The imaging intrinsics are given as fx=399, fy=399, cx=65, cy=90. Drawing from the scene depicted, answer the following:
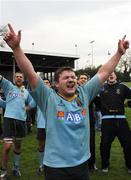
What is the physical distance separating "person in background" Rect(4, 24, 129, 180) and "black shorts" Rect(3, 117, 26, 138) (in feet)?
11.4

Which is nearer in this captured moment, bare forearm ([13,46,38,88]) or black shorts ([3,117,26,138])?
bare forearm ([13,46,38,88])

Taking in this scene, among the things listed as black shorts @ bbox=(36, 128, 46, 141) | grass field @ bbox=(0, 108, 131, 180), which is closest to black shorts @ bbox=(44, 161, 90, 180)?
grass field @ bbox=(0, 108, 131, 180)

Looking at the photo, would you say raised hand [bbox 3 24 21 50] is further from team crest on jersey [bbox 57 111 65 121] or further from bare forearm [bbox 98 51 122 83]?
bare forearm [bbox 98 51 122 83]

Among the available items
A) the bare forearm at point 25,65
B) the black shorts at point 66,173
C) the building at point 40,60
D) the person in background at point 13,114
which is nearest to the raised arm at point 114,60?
the bare forearm at point 25,65

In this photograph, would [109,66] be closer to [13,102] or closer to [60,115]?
[60,115]

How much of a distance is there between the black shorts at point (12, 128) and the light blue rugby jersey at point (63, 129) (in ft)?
11.4

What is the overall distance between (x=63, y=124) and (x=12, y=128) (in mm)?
3707

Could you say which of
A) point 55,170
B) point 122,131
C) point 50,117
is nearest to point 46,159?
point 55,170

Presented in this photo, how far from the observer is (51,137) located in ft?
13.6

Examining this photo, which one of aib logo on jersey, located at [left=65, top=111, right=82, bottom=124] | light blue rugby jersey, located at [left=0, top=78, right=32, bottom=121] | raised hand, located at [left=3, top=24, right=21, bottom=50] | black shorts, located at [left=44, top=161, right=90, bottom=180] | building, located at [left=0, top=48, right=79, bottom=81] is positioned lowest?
black shorts, located at [left=44, top=161, right=90, bottom=180]

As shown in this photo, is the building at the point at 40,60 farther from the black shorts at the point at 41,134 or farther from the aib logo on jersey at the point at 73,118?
the aib logo on jersey at the point at 73,118

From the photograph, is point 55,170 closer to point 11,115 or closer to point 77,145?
point 77,145

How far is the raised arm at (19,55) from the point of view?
3.88 metres

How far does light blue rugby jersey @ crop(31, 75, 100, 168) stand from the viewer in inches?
161
